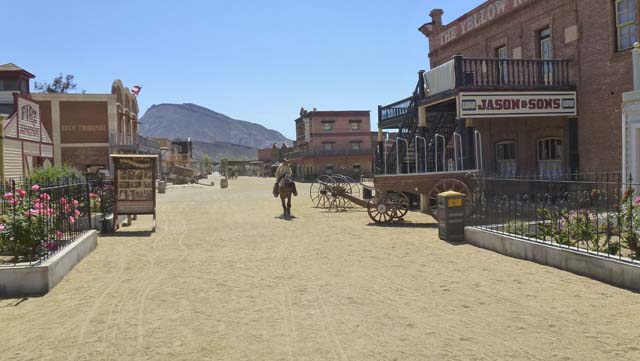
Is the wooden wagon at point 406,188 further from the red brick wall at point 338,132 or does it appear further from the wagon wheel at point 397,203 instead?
the red brick wall at point 338,132

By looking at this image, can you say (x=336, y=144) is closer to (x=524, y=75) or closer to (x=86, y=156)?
(x=86, y=156)

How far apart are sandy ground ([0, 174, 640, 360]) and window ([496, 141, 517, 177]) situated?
435 inches

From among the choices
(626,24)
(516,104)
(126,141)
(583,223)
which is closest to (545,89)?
(516,104)

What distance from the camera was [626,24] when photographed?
48.8 feet

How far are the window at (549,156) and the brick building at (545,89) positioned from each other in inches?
1.4

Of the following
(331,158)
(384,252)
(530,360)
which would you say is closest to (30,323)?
(530,360)

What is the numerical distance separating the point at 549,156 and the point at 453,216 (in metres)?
9.28

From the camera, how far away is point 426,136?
18.9m

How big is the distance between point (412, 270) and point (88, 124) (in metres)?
38.9

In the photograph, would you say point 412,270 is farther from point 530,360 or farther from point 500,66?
point 500,66

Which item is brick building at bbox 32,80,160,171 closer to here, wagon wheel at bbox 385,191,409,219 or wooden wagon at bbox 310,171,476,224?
wooden wagon at bbox 310,171,476,224

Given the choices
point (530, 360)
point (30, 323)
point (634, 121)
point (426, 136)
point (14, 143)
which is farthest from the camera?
point (14, 143)

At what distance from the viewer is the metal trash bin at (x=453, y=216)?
10914 mm

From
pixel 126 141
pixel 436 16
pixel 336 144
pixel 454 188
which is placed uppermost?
pixel 436 16
